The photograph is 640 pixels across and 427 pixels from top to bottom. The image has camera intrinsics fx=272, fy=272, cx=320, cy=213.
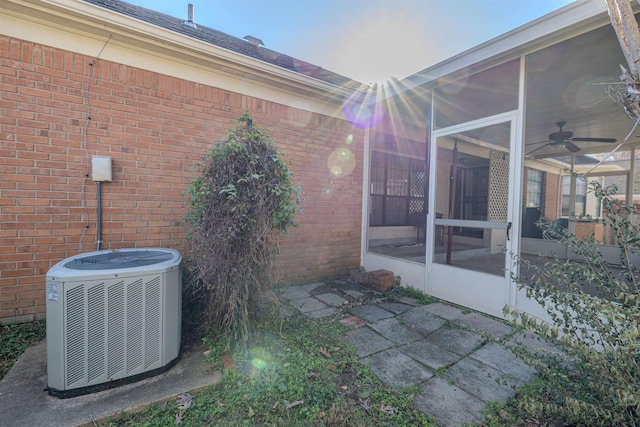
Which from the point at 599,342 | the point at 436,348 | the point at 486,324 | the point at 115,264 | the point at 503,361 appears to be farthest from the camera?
the point at 486,324

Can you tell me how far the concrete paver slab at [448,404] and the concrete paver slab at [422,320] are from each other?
867 mm

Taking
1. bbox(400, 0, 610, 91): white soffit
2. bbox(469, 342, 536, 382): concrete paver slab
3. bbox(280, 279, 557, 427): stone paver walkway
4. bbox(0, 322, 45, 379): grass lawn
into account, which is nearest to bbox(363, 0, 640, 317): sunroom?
bbox(400, 0, 610, 91): white soffit

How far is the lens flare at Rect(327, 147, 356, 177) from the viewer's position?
4762 millimetres

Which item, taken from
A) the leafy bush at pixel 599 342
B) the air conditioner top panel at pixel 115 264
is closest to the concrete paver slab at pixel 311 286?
the air conditioner top panel at pixel 115 264

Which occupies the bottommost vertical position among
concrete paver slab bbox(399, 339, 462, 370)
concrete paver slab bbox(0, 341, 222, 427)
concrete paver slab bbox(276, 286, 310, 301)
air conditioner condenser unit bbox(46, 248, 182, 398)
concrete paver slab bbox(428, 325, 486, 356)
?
concrete paver slab bbox(399, 339, 462, 370)

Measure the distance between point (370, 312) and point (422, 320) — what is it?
2.02 ft

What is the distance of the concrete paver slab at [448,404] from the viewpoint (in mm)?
1759

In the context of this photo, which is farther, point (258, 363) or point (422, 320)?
point (422, 320)

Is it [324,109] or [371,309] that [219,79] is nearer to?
[324,109]

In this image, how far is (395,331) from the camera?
2959 mm

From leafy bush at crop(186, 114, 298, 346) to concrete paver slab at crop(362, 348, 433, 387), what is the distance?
120 centimetres

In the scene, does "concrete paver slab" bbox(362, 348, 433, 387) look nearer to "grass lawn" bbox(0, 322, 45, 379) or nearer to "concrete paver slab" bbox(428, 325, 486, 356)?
"concrete paver slab" bbox(428, 325, 486, 356)

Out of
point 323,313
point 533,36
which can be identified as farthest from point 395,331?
point 533,36

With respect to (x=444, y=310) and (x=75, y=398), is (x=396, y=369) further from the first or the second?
(x=75, y=398)
